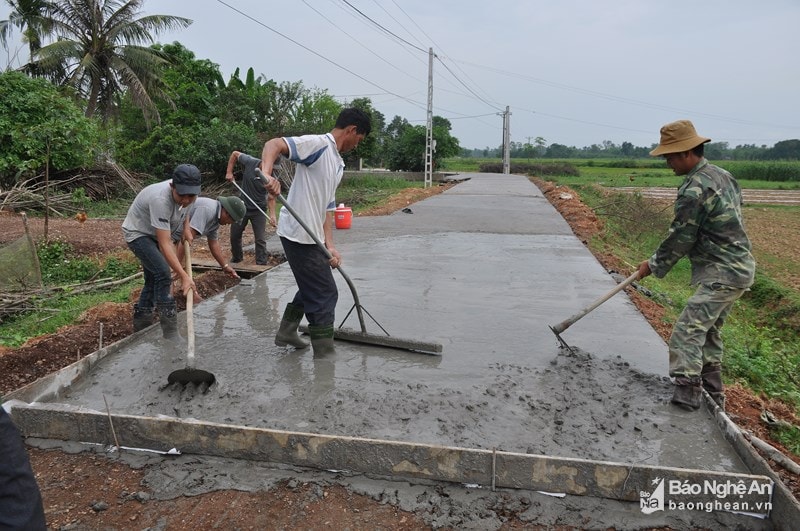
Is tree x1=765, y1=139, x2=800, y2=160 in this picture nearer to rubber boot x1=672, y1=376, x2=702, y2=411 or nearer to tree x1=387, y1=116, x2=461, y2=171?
tree x1=387, y1=116, x2=461, y2=171

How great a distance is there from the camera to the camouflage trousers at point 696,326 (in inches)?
138

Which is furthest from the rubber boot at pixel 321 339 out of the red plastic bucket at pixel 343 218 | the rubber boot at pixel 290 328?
the red plastic bucket at pixel 343 218

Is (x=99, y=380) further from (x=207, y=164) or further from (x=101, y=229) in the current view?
(x=207, y=164)

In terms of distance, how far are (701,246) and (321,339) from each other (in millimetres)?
2542

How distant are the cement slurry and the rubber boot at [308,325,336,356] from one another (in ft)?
0.32

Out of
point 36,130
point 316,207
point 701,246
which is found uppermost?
point 36,130

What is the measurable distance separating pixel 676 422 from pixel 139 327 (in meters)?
4.03

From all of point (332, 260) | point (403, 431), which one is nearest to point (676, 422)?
point (403, 431)

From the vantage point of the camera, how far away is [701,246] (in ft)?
12.0

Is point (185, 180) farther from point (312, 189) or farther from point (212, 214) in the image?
point (212, 214)

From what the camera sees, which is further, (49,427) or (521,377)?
(521,377)

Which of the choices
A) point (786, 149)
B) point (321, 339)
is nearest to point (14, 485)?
point (321, 339)

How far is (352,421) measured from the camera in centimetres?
332

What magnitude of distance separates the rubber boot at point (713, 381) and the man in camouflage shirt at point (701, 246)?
12 centimetres
